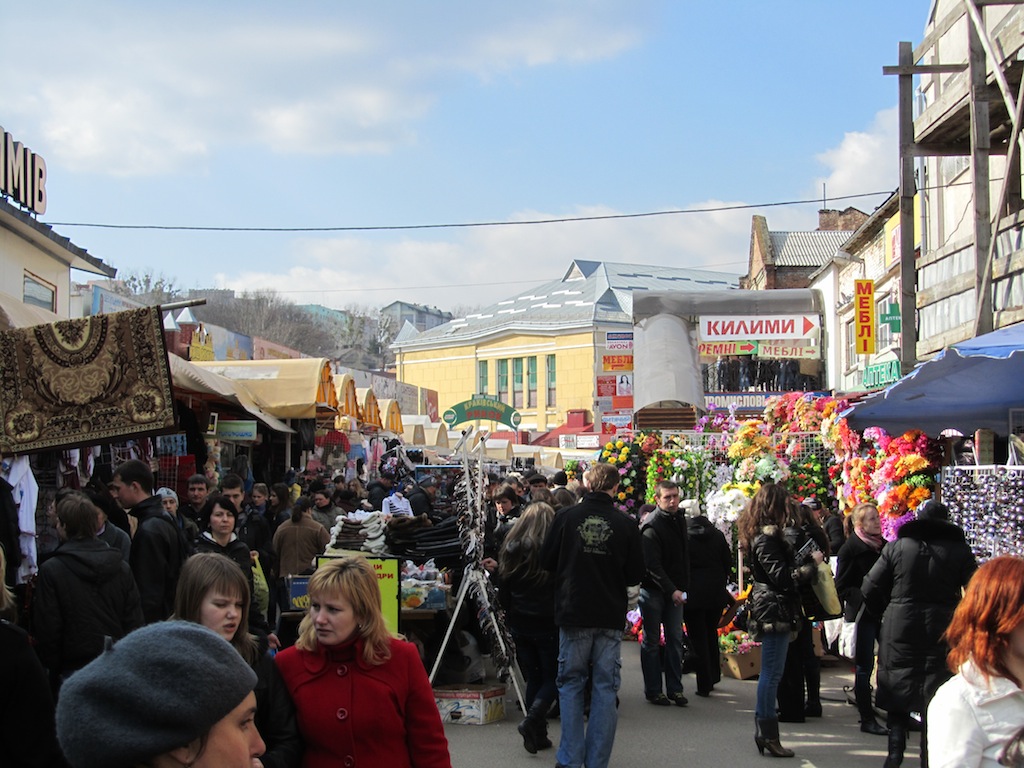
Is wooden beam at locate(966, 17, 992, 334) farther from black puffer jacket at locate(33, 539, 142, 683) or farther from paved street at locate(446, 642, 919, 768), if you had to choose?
black puffer jacket at locate(33, 539, 142, 683)

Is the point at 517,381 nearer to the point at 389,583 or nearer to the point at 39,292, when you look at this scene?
the point at 39,292

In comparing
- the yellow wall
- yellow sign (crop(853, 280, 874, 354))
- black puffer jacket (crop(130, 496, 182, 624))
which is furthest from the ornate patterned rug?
the yellow wall

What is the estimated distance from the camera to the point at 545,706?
25.6ft

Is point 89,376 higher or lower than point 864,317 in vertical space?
lower

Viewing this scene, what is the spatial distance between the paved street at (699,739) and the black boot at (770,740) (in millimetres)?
83

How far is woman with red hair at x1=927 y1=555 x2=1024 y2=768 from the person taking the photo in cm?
303

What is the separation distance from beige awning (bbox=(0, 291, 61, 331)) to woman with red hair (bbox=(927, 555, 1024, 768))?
7.18 meters

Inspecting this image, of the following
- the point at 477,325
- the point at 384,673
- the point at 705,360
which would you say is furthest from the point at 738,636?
the point at 477,325

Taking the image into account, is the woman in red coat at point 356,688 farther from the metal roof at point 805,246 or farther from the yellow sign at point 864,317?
the metal roof at point 805,246

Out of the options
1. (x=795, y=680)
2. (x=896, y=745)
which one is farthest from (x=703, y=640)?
(x=896, y=745)

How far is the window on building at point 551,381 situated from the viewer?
57438mm

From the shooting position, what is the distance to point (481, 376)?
60.3m

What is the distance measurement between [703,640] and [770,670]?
212 centimetres

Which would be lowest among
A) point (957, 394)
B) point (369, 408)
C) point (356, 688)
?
point (356, 688)
